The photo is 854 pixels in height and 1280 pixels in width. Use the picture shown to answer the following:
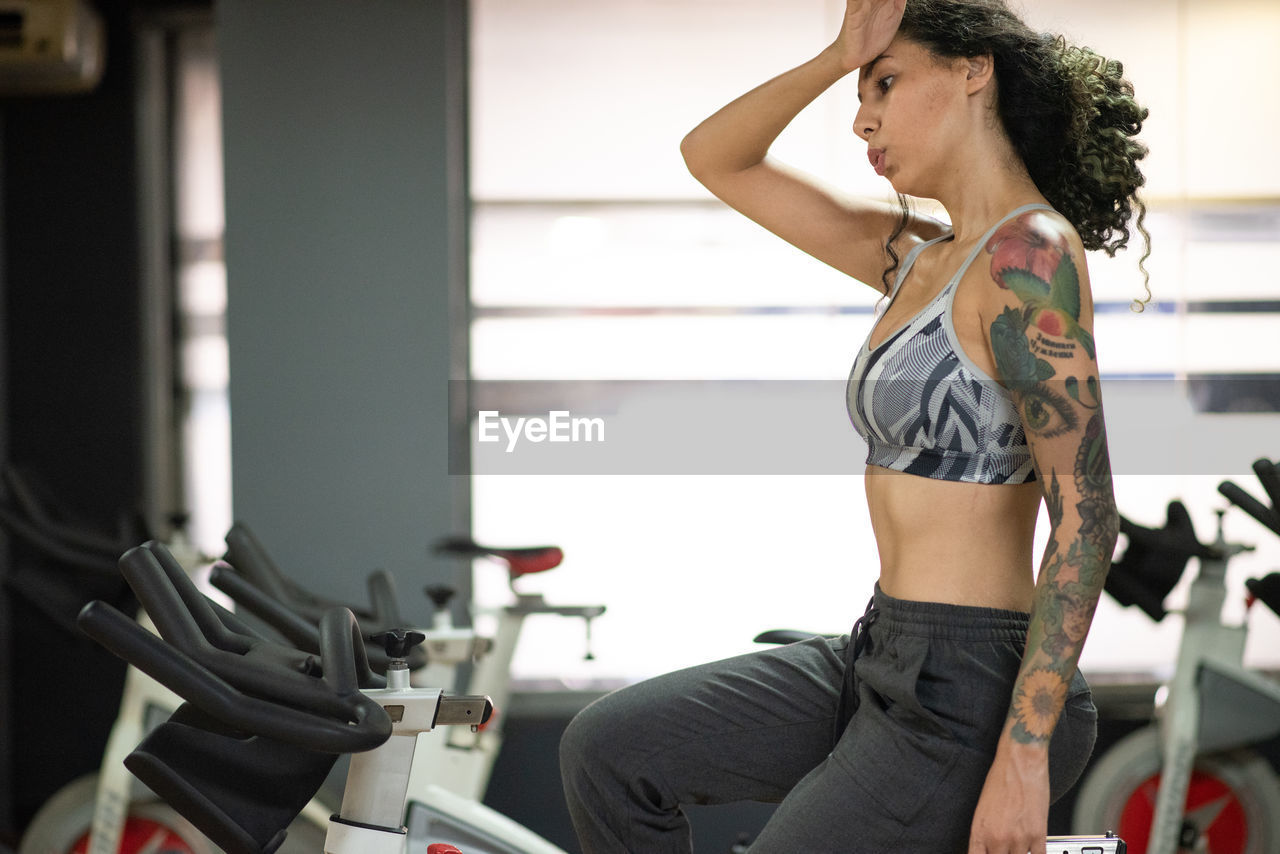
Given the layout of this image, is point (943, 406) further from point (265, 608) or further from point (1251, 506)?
point (1251, 506)

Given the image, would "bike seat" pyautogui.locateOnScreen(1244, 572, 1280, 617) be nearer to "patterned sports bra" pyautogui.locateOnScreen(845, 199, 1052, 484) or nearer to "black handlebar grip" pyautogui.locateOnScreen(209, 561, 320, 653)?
"patterned sports bra" pyautogui.locateOnScreen(845, 199, 1052, 484)

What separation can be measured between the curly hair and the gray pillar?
5.74 ft

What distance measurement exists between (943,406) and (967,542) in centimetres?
15

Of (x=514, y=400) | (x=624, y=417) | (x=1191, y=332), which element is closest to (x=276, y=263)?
(x=514, y=400)

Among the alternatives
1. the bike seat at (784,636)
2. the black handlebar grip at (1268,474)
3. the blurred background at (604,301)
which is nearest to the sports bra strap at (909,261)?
the bike seat at (784,636)

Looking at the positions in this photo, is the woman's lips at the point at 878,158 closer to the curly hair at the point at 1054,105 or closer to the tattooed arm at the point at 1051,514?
the curly hair at the point at 1054,105

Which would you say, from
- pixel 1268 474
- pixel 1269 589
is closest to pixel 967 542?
pixel 1268 474

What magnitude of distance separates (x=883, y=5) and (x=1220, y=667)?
6.18 ft

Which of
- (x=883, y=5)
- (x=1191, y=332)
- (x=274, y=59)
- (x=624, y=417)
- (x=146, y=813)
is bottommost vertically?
(x=146, y=813)

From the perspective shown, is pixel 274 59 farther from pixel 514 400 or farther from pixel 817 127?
pixel 817 127

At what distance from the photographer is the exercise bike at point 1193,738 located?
7.65 feet

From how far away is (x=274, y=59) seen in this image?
271 cm

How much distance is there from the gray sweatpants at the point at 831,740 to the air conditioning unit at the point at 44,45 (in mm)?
2557

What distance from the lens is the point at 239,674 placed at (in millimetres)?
1002
